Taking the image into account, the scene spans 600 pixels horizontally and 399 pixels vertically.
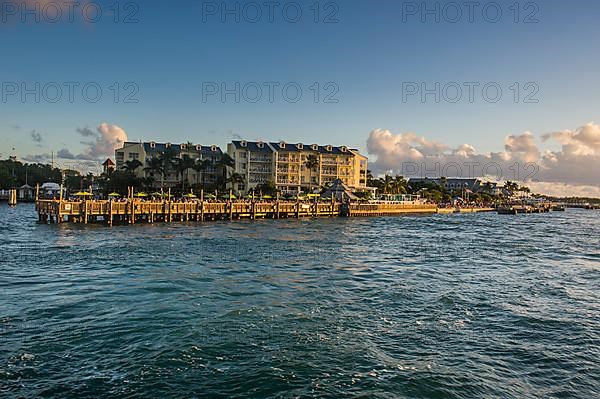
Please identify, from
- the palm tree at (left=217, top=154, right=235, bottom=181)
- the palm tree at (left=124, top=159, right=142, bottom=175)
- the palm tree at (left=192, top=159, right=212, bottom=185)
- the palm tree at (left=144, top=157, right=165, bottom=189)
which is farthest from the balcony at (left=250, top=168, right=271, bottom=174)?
the palm tree at (left=124, top=159, right=142, bottom=175)

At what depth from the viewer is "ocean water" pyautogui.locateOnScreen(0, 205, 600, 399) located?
1115 centimetres

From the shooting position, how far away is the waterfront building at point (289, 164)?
349ft

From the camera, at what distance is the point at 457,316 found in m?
17.0

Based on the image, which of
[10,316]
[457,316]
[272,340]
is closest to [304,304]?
[272,340]

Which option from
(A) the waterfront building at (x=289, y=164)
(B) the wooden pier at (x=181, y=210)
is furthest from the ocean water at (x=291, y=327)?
(A) the waterfront building at (x=289, y=164)

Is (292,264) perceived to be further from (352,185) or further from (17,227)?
(352,185)

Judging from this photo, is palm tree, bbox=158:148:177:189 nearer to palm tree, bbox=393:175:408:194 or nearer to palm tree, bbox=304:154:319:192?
palm tree, bbox=304:154:319:192

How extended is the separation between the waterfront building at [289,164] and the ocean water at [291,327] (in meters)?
76.6

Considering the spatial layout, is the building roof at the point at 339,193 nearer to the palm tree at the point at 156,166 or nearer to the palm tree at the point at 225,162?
the palm tree at the point at 225,162

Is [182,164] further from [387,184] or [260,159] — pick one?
[387,184]

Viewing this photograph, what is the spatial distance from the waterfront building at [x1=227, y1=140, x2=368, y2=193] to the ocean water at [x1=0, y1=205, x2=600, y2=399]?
3014 inches

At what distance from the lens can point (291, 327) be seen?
49.9 feet

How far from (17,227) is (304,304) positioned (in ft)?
135

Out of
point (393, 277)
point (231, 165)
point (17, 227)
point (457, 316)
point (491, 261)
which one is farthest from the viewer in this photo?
point (231, 165)
